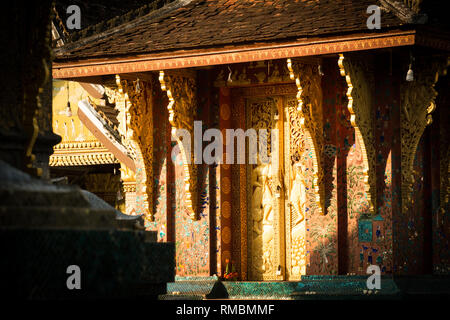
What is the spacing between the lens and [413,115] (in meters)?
15.7

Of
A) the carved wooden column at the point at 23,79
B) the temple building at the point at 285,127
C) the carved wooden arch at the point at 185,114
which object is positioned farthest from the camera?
the carved wooden arch at the point at 185,114

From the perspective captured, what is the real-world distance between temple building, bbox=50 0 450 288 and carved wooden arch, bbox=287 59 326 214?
0.02 m

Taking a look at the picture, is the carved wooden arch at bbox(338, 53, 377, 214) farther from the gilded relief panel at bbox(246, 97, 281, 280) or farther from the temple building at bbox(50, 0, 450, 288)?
the gilded relief panel at bbox(246, 97, 281, 280)

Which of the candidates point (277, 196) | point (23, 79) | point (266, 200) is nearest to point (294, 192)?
point (277, 196)

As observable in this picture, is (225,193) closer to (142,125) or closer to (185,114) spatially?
(185,114)

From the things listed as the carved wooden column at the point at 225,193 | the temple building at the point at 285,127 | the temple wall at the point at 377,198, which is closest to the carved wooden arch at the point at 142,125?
the temple building at the point at 285,127

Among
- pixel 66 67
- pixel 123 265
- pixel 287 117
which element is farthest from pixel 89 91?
pixel 123 265

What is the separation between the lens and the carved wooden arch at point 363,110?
605 inches

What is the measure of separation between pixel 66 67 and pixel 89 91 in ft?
20.4

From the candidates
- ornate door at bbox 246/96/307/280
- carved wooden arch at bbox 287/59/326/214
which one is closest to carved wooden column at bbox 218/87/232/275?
ornate door at bbox 246/96/307/280

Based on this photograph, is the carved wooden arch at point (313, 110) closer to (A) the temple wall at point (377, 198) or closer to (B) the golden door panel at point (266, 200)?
(A) the temple wall at point (377, 198)

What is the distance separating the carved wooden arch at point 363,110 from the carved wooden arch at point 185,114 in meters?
2.73

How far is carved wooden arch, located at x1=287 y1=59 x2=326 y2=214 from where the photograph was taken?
1587cm
